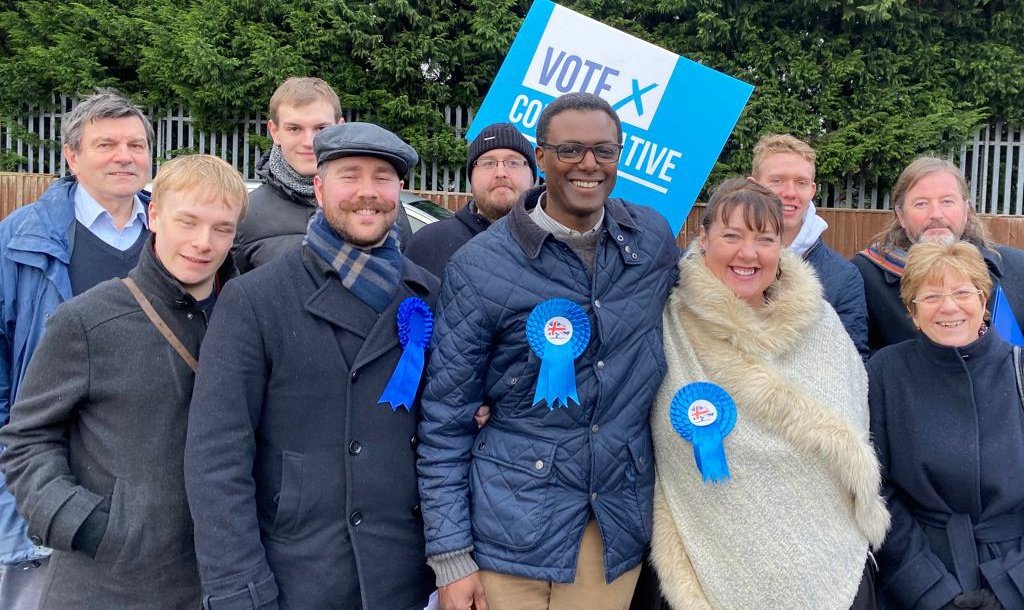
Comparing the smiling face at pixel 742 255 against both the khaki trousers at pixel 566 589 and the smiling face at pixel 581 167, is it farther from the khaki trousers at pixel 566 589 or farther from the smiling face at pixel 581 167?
the khaki trousers at pixel 566 589

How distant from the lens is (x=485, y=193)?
3312 mm

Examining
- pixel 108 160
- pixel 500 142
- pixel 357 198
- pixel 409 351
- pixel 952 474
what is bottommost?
pixel 952 474

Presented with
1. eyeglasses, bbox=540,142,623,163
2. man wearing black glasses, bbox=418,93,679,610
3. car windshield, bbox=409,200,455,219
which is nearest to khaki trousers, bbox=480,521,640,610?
man wearing black glasses, bbox=418,93,679,610

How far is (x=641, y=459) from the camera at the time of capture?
2.23m

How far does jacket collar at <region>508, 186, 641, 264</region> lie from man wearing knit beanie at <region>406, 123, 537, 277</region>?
90cm

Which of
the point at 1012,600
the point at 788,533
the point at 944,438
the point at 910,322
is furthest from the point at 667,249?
the point at 1012,600

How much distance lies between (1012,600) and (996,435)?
49cm

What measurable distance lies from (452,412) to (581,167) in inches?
30.2

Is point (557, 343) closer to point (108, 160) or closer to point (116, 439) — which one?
point (116, 439)

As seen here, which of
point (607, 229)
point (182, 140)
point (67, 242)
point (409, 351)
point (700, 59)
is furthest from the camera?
point (182, 140)

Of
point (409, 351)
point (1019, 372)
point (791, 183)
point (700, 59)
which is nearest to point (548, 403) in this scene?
point (409, 351)

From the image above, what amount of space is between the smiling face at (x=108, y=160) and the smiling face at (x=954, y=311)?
8.88ft

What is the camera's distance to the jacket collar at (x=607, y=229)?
219 centimetres

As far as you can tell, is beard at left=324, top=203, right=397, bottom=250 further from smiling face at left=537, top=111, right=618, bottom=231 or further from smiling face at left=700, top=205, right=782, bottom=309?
smiling face at left=700, top=205, right=782, bottom=309
